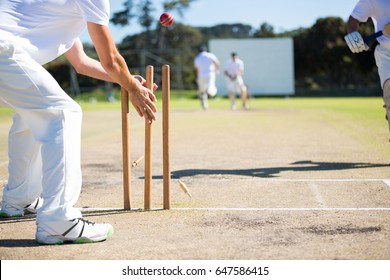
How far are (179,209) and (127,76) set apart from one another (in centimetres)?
169

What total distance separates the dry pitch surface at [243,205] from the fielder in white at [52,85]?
206mm

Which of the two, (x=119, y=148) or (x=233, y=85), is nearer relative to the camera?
(x=119, y=148)

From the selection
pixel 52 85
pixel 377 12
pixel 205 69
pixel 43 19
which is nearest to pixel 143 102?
pixel 52 85

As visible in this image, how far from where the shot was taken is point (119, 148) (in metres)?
11.6

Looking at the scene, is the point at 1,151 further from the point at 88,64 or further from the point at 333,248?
the point at 333,248

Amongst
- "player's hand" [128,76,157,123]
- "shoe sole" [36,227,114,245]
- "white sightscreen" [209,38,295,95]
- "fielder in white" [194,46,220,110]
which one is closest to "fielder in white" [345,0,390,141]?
"player's hand" [128,76,157,123]

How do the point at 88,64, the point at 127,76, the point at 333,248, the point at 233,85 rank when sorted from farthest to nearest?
the point at 233,85, the point at 88,64, the point at 127,76, the point at 333,248

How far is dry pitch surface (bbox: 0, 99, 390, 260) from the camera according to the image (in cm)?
431

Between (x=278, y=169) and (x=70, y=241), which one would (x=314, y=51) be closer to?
(x=278, y=169)

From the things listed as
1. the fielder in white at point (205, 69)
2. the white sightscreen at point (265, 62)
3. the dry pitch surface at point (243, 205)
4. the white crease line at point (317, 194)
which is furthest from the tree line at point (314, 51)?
the white crease line at point (317, 194)

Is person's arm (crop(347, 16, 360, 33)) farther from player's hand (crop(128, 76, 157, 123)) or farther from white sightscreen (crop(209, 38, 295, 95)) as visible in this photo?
white sightscreen (crop(209, 38, 295, 95))

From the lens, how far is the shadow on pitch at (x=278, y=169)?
8195 mm

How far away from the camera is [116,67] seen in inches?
177

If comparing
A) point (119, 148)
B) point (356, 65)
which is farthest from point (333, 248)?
point (356, 65)
